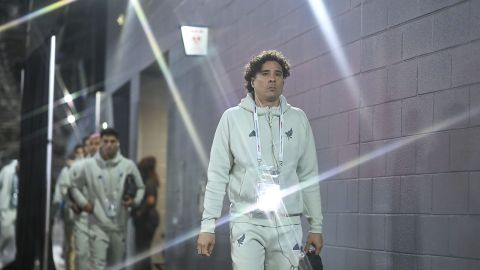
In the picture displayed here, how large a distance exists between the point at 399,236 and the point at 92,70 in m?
15.1

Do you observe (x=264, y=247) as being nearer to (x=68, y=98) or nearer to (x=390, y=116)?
(x=390, y=116)

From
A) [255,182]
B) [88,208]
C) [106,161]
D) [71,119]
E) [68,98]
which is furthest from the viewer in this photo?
[71,119]

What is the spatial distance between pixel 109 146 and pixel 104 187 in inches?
16.6

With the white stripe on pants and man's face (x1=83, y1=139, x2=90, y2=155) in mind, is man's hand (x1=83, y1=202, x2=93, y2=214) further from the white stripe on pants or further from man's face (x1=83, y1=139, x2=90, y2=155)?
the white stripe on pants

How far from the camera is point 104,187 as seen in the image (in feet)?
26.5

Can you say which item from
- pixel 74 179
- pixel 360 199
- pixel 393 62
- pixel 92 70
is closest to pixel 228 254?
pixel 74 179

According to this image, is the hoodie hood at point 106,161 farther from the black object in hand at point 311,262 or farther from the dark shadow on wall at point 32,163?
the black object in hand at point 311,262

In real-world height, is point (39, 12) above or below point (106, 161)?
above

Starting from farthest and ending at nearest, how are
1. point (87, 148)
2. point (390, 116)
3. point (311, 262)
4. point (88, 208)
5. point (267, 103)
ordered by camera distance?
point (87, 148)
point (88, 208)
point (390, 116)
point (267, 103)
point (311, 262)

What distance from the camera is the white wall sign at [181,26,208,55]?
8047 millimetres

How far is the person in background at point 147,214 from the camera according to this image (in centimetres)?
994

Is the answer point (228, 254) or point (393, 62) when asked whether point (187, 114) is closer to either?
point (228, 254)

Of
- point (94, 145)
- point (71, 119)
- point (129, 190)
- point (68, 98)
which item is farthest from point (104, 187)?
point (71, 119)

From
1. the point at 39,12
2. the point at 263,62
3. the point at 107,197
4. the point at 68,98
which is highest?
the point at 68,98
